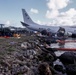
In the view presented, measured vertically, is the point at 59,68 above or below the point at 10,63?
below

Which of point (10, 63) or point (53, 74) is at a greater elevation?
point (10, 63)

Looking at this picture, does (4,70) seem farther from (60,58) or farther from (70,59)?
(60,58)

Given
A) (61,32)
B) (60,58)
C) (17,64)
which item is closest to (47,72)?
(17,64)

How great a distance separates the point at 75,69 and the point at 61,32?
167 ft

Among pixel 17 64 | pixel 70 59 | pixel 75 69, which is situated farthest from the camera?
pixel 70 59

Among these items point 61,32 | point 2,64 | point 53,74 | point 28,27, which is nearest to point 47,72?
point 53,74

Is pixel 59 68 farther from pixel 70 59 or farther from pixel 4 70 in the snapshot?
pixel 4 70

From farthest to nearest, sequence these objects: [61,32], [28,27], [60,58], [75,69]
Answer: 1. [28,27]
2. [61,32]
3. [60,58]
4. [75,69]

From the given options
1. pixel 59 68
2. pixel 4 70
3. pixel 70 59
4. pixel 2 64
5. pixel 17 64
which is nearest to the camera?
pixel 4 70

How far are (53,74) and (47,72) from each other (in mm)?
1117

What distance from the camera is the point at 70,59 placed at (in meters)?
23.1

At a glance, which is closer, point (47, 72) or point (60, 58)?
point (47, 72)

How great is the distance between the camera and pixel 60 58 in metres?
25.3

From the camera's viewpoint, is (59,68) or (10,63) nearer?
(10,63)
